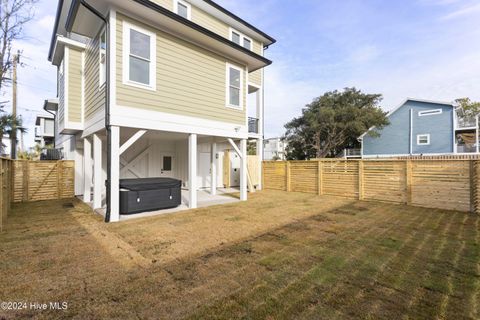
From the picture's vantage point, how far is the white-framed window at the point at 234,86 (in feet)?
27.7

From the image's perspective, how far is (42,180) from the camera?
8.99 meters

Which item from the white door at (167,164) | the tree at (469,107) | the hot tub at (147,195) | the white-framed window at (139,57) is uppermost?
the tree at (469,107)

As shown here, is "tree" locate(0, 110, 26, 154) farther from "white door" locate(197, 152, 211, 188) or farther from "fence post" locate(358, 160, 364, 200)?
"fence post" locate(358, 160, 364, 200)

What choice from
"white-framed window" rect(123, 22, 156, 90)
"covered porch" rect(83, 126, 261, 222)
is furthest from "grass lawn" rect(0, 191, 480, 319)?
"white-framed window" rect(123, 22, 156, 90)

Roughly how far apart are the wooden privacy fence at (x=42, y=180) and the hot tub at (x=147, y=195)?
466 cm

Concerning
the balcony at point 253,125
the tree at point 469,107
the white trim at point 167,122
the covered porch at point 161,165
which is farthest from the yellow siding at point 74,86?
the tree at point 469,107

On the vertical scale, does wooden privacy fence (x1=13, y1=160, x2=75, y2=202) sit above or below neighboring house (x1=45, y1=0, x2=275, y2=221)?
below

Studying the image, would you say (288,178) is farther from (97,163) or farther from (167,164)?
(97,163)

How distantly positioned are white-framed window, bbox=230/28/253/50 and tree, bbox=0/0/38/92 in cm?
847

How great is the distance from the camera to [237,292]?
8.73 ft

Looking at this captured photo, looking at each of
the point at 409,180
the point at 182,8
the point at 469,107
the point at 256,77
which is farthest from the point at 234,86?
the point at 469,107

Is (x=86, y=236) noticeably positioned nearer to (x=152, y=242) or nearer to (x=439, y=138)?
(x=152, y=242)

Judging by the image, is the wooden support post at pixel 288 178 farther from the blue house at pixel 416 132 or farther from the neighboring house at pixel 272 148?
the neighboring house at pixel 272 148

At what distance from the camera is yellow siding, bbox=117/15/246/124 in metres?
5.98
